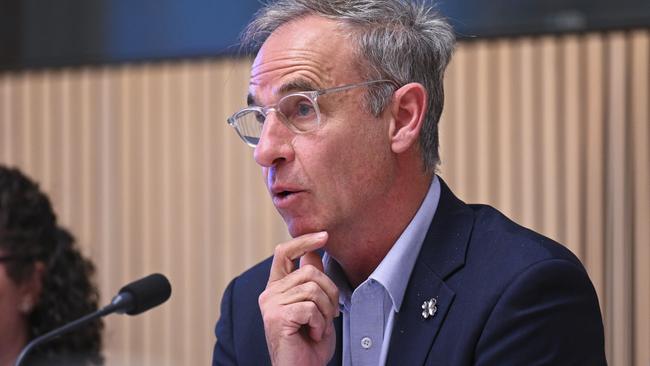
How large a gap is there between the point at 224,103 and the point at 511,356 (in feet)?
8.92

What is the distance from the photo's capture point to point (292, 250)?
2.20 meters

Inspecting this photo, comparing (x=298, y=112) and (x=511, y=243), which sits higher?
(x=298, y=112)

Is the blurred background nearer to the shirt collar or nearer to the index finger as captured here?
the shirt collar

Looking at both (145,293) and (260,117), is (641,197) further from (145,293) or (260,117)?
(145,293)

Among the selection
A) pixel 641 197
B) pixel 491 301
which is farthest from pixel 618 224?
pixel 491 301

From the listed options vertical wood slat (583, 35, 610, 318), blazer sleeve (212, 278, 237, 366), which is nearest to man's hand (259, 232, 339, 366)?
blazer sleeve (212, 278, 237, 366)

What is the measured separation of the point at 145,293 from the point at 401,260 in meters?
0.54

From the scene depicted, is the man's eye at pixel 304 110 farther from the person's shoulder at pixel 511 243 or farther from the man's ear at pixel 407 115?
the person's shoulder at pixel 511 243

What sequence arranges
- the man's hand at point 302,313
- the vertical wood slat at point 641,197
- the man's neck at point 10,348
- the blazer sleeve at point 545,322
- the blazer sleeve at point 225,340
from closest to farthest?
1. the blazer sleeve at point 545,322
2. the man's hand at point 302,313
3. the blazer sleeve at point 225,340
4. the man's neck at point 10,348
5. the vertical wood slat at point 641,197

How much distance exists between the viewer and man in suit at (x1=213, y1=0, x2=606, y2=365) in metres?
2.04

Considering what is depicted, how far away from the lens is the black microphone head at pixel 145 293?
2.28 m

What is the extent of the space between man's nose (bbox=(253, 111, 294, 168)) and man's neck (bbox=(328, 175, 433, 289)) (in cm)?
21

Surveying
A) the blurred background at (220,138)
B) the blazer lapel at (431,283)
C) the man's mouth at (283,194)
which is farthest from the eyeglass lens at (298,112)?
the blurred background at (220,138)

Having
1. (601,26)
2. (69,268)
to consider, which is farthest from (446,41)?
(601,26)
